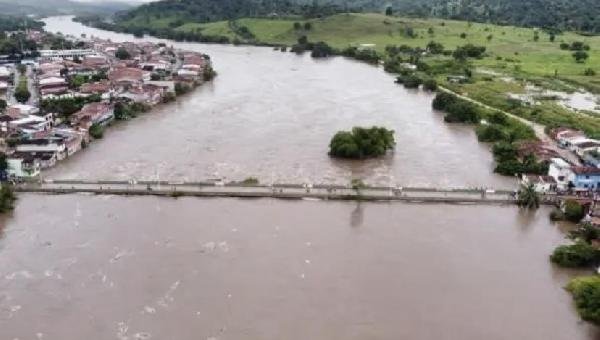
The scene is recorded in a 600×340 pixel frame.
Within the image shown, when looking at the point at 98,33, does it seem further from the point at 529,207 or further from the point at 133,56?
the point at 529,207

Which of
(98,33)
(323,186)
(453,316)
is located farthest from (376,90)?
(98,33)

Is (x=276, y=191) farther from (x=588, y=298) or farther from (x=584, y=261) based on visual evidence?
(x=588, y=298)

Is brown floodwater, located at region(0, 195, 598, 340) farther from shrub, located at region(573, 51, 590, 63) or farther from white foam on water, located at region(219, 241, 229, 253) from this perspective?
shrub, located at region(573, 51, 590, 63)

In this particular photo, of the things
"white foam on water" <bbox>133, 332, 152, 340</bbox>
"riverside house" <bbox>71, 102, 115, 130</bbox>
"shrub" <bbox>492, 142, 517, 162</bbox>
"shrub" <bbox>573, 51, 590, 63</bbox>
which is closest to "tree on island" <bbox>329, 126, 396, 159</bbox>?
"shrub" <bbox>492, 142, 517, 162</bbox>

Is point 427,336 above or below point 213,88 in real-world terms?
below

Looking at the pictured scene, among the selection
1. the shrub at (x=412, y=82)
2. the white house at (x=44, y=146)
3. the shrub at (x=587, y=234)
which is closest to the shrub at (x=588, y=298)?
the shrub at (x=587, y=234)

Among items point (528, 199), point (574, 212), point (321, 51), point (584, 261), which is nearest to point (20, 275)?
point (584, 261)
